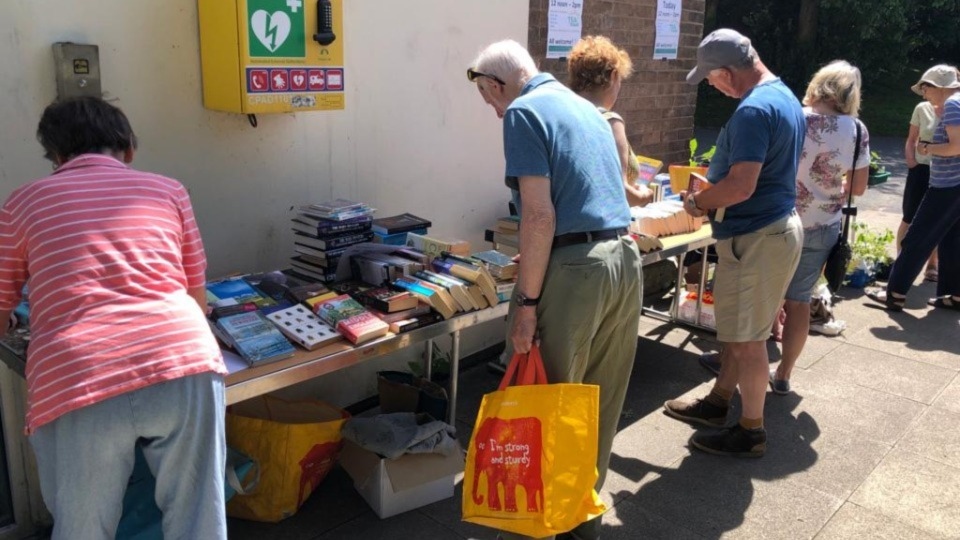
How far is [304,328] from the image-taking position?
2789 millimetres

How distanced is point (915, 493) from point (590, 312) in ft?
6.56

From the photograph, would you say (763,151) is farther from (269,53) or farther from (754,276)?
(269,53)

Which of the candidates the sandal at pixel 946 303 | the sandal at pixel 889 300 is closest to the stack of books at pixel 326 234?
the sandal at pixel 889 300

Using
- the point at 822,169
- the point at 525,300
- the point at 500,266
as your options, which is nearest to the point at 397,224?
the point at 500,266

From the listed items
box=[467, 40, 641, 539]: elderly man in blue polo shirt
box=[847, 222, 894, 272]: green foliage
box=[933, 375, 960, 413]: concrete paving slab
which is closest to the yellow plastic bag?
box=[467, 40, 641, 539]: elderly man in blue polo shirt

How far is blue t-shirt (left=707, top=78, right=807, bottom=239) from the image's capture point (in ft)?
10.4

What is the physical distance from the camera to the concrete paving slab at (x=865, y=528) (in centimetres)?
318

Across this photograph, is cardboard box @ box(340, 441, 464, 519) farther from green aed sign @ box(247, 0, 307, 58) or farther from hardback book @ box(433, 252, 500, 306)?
green aed sign @ box(247, 0, 307, 58)

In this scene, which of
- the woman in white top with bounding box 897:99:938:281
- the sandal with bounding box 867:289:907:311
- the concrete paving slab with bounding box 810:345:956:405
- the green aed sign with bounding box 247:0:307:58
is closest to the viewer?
the green aed sign with bounding box 247:0:307:58

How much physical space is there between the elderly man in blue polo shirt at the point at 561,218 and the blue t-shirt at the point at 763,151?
2.51 feet

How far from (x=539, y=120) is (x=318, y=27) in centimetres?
110

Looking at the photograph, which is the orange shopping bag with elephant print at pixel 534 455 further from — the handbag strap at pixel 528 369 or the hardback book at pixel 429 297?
the hardback book at pixel 429 297

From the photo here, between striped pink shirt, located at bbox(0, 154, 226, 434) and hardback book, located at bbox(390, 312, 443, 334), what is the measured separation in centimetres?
90

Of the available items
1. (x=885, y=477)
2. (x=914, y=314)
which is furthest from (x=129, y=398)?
(x=914, y=314)
